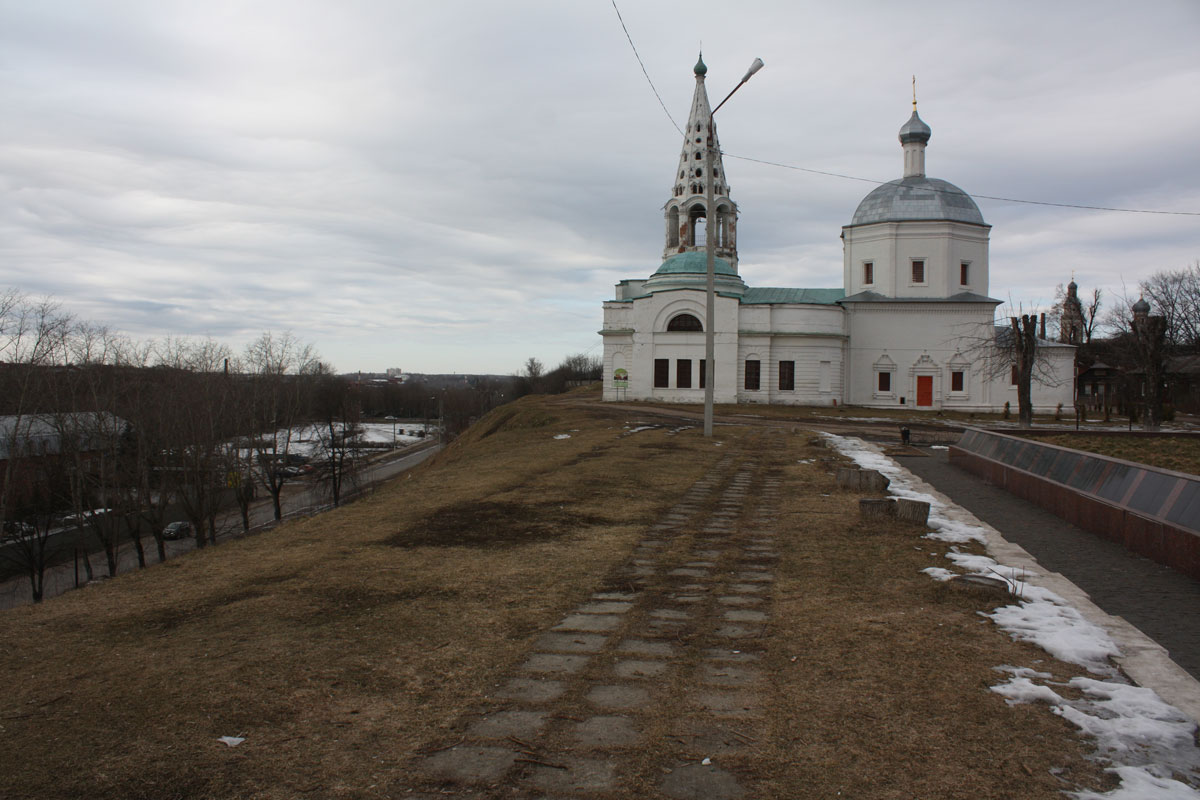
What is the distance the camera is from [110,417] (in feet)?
96.2

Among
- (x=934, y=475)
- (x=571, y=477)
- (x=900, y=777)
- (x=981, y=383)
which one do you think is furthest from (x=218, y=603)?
(x=981, y=383)

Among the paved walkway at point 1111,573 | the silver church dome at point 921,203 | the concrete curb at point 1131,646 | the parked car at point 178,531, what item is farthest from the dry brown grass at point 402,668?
the silver church dome at point 921,203

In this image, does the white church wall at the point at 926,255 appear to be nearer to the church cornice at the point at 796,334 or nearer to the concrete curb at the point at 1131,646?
the church cornice at the point at 796,334

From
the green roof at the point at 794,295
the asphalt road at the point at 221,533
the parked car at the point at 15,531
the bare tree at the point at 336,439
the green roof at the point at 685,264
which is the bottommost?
the asphalt road at the point at 221,533

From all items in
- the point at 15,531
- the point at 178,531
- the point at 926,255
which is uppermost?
the point at 926,255

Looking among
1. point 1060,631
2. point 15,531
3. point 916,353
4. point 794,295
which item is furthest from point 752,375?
point 1060,631

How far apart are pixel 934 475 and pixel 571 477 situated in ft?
25.6

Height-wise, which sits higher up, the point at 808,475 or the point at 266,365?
the point at 266,365

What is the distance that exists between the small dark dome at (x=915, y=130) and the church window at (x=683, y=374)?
20.1 m

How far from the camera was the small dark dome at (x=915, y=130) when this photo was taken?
4844 cm

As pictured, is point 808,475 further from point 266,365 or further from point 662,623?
point 266,365

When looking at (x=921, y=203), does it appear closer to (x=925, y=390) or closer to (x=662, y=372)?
(x=925, y=390)

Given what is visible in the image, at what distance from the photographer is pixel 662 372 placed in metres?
47.1

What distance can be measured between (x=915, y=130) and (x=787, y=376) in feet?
57.3
